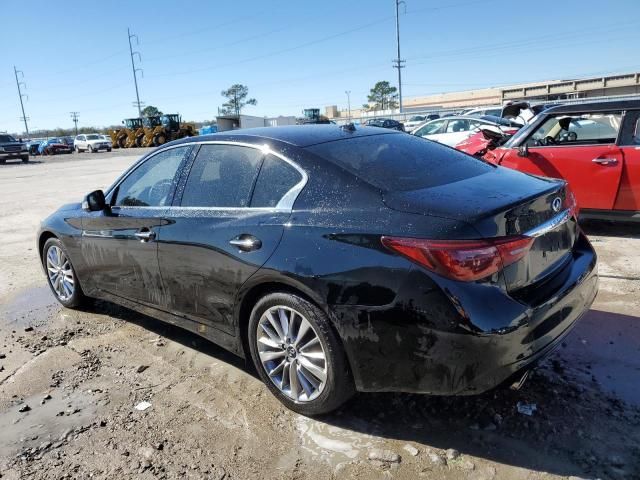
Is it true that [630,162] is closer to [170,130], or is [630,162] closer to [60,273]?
[60,273]

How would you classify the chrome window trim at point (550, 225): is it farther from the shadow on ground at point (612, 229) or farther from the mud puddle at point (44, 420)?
the shadow on ground at point (612, 229)

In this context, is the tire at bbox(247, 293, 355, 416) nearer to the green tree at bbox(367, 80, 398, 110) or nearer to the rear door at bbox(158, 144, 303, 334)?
the rear door at bbox(158, 144, 303, 334)

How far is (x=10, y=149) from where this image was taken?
3550 centimetres

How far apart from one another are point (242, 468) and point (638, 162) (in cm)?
546

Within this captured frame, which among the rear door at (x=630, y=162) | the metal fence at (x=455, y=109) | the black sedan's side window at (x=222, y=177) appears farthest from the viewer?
the metal fence at (x=455, y=109)

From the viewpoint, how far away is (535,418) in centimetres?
286

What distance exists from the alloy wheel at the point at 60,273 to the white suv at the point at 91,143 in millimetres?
45198

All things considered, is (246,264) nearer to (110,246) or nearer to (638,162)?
(110,246)

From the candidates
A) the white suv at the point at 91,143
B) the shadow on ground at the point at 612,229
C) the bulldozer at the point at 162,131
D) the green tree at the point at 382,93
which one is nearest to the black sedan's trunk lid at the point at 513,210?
the shadow on ground at the point at 612,229

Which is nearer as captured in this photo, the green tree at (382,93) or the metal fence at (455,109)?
the metal fence at (455,109)

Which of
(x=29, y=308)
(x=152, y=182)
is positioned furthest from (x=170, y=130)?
(x=152, y=182)

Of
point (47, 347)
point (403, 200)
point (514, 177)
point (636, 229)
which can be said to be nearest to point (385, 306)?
point (403, 200)

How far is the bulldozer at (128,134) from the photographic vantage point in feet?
162

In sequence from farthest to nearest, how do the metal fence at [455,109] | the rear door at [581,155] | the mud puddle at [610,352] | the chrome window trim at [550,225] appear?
the metal fence at [455,109] < the rear door at [581,155] < the mud puddle at [610,352] < the chrome window trim at [550,225]
